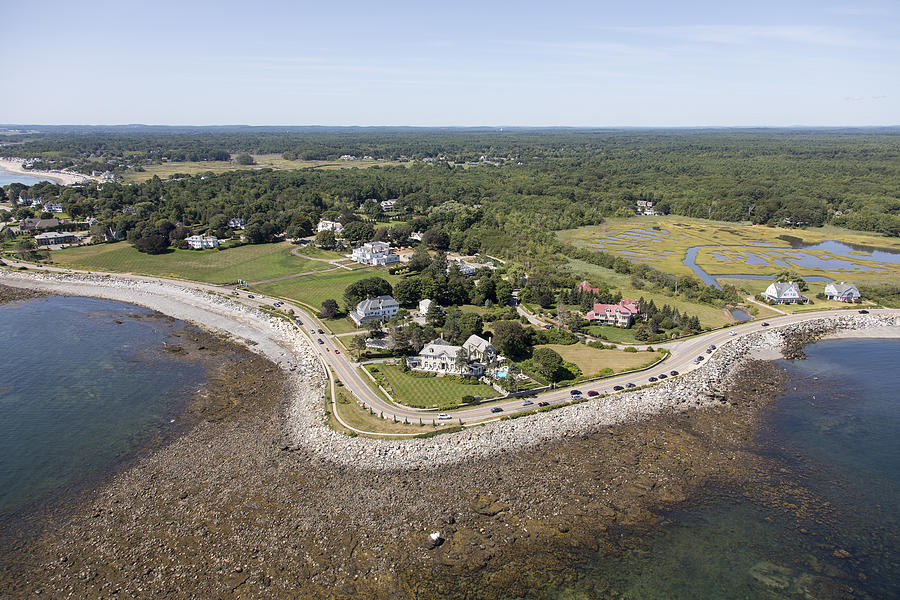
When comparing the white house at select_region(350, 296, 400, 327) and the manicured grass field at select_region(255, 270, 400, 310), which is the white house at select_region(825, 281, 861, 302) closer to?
the white house at select_region(350, 296, 400, 327)

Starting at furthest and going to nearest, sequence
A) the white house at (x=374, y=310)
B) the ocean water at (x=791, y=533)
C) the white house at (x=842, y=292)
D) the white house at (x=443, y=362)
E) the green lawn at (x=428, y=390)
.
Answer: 1. the white house at (x=842, y=292)
2. the white house at (x=374, y=310)
3. the white house at (x=443, y=362)
4. the green lawn at (x=428, y=390)
5. the ocean water at (x=791, y=533)

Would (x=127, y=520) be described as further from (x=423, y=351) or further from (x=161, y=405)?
(x=423, y=351)

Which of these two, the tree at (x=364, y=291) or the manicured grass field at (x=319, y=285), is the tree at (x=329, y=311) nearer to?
the tree at (x=364, y=291)

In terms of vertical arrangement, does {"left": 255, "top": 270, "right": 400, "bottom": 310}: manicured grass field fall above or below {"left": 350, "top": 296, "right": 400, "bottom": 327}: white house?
below

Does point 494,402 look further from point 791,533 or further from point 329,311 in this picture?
point 329,311

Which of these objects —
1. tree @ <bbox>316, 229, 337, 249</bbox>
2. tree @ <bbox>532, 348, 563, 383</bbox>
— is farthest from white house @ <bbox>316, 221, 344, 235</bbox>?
tree @ <bbox>532, 348, 563, 383</bbox>

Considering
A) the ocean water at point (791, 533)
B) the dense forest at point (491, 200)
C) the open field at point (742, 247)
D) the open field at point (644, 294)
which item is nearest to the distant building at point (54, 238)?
the dense forest at point (491, 200)
